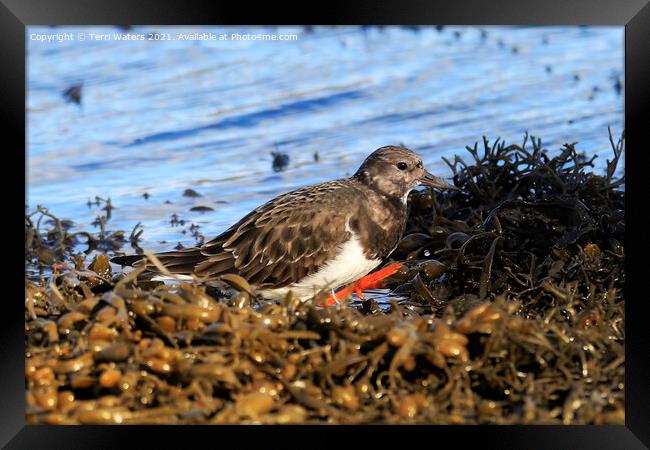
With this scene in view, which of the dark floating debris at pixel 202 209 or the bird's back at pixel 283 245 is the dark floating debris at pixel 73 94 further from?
the bird's back at pixel 283 245

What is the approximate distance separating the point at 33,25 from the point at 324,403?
1.46 m

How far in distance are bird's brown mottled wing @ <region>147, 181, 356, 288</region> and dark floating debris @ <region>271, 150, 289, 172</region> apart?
6.98 feet

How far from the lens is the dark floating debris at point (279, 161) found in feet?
20.6

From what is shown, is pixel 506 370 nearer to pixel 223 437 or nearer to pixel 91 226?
pixel 223 437

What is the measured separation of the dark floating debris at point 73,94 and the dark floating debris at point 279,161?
5.31 feet

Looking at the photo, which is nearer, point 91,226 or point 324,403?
point 324,403

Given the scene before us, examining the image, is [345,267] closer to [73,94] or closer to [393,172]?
[393,172]

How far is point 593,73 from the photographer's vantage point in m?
6.79

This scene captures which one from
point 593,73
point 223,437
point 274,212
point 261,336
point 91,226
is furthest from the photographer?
point 593,73

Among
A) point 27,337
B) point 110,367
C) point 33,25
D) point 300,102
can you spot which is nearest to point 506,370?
point 110,367

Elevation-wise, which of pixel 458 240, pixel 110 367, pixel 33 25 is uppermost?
pixel 33 25

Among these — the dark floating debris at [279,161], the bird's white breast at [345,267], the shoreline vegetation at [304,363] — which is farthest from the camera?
the dark floating debris at [279,161]
